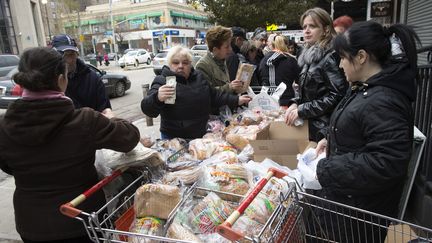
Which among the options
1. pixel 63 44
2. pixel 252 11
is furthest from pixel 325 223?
pixel 252 11

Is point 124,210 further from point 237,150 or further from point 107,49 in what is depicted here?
point 107,49

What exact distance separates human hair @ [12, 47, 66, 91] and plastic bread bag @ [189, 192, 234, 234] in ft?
3.59

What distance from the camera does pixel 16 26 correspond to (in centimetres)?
3516

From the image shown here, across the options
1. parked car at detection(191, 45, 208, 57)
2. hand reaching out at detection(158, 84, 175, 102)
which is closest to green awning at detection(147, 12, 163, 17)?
parked car at detection(191, 45, 208, 57)

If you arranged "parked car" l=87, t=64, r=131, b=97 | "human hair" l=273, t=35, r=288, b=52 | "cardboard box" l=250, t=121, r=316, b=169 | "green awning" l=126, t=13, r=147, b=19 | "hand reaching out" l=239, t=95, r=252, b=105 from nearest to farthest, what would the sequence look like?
"cardboard box" l=250, t=121, r=316, b=169, "hand reaching out" l=239, t=95, r=252, b=105, "human hair" l=273, t=35, r=288, b=52, "parked car" l=87, t=64, r=131, b=97, "green awning" l=126, t=13, r=147, b=19

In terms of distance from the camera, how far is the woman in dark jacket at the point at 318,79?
8.98 feet

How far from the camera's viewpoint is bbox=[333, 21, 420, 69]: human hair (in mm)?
1849

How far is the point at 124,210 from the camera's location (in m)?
2.18

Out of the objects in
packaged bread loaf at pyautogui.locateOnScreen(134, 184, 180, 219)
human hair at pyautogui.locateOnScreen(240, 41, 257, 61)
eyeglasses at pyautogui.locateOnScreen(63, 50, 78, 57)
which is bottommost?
packaged bread loaf at pyautogui.locateOnScreen(134, 184, 180, 219)

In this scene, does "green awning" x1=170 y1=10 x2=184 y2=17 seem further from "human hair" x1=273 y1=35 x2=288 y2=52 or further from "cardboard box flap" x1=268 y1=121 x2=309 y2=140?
"cardboard box flap" x1=268 y1=121 x2=309 y2=140

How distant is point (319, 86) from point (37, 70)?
2112 mm

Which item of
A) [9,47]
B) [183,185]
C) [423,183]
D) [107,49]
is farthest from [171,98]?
[107,49]

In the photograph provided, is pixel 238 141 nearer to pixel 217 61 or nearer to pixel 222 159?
pixel 222 159

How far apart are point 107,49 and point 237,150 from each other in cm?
7585
